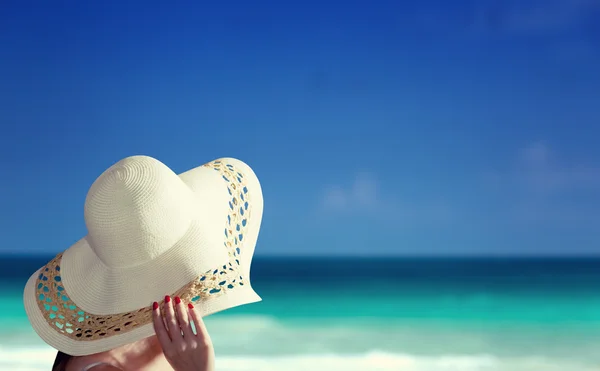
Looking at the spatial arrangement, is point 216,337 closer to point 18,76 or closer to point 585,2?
point 18,76

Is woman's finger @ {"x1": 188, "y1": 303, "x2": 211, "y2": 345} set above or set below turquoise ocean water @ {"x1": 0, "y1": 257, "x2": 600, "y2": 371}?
below

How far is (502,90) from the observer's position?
49.0ft

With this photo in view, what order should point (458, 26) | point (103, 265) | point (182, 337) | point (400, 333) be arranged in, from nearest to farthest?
point (182, 337) → point (103, 265) → point (400, 333) → point (458, 26)

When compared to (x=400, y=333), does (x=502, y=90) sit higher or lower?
higher

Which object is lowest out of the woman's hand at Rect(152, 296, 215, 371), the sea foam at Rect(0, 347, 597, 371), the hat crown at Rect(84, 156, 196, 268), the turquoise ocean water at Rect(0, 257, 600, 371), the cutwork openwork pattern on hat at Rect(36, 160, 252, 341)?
the woman's hand at Rect(152, 296, 215, 371)

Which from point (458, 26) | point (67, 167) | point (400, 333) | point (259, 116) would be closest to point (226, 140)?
point (259, 116)

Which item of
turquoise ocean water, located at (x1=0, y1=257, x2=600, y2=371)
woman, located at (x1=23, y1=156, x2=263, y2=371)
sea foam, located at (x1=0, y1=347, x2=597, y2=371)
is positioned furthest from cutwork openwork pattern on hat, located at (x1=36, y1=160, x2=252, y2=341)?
sea foam, located at (x1=0, y1=347, x2=597, y2=371)

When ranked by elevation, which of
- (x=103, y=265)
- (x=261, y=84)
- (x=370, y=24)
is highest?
(x=370, y=24)

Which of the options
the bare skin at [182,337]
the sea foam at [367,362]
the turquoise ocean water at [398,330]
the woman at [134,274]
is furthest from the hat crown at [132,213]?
the sea foam at [367,362]

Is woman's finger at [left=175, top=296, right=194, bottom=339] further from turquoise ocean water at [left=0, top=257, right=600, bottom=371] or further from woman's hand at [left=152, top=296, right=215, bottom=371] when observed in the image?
turquoise ocean water at [left=0, top=257, right=600, bottom=371]

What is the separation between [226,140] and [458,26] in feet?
18.1

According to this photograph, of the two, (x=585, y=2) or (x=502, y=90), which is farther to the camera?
(x=585, y=2)

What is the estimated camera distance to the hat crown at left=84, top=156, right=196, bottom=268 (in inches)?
47.6

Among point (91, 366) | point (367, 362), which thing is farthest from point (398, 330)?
point (91, 366)
